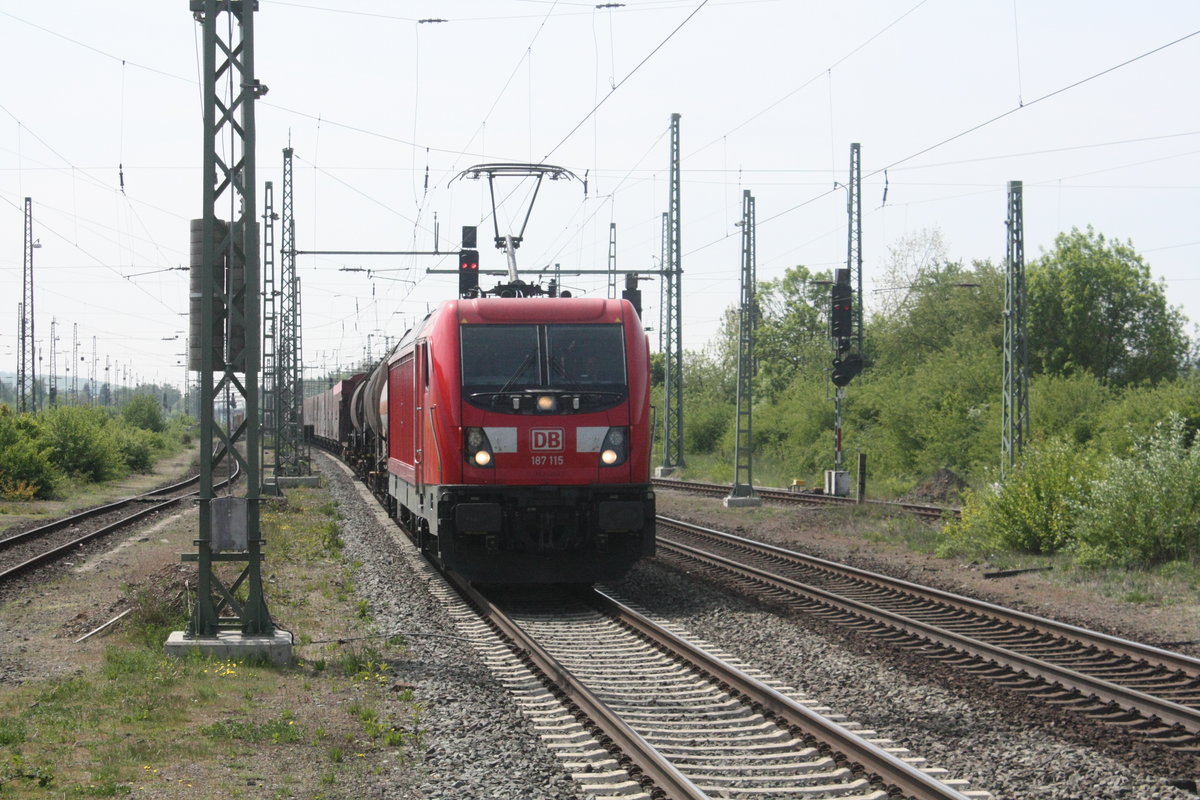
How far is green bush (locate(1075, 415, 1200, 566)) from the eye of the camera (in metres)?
15.0

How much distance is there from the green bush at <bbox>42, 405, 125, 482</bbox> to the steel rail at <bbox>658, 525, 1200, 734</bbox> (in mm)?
29900

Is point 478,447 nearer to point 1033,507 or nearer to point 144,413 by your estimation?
point 1033,507

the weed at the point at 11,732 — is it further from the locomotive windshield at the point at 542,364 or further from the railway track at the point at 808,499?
the railway track at the point at 808,499

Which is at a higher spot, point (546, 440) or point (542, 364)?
point (542, 364)

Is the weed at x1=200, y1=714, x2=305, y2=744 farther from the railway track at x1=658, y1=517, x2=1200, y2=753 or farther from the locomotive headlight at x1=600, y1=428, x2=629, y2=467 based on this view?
the locomotive headlight at x1=600, y1=428, x2=629, y2=467

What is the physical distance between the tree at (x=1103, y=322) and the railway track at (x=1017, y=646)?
3123 cm

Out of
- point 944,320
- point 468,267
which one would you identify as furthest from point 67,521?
point 944,320

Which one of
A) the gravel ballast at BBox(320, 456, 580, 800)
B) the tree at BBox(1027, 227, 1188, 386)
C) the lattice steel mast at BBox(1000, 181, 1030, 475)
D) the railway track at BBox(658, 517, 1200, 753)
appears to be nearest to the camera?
the gravel ballast at BBox(320, 456, 580, 800)

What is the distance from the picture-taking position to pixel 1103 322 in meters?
43.9

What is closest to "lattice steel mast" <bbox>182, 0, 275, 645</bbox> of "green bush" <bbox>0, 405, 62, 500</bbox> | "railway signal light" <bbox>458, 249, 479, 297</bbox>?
"railway signal light" <bbox>458, 249, 479, 297</bbox>

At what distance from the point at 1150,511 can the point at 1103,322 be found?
1227 inches

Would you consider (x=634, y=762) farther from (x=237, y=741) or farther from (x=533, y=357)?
(x=533, y=357)

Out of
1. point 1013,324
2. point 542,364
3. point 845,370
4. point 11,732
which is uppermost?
point 1013,324

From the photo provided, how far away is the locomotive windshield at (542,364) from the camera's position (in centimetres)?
1293
